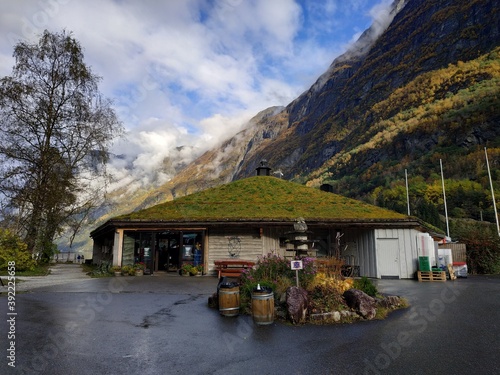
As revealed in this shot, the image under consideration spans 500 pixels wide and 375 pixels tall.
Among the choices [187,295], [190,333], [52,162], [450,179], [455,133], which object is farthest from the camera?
[455,133]

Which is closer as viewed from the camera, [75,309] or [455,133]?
[75,309]

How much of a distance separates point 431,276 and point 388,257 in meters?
2.27

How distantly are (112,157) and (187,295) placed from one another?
51.0ft

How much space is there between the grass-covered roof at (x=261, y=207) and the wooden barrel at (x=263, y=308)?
11.2 m

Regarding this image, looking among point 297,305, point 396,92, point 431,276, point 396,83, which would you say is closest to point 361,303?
point 297,305

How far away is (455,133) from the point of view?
67062 mm

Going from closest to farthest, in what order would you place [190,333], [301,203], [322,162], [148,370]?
[148,370] < [190,333] < [301,203] < [322,162]

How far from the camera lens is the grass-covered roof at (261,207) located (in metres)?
19.2

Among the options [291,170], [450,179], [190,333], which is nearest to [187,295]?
[190,333]

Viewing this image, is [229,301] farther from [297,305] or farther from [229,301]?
[297,305]

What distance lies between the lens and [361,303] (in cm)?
800

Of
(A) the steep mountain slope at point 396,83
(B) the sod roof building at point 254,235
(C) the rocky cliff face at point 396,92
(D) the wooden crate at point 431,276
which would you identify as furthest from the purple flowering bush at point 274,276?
(C) the rocky cliff face at point 396,92

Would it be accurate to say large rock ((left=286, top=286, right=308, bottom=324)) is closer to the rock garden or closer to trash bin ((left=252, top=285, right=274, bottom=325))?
the rock garden

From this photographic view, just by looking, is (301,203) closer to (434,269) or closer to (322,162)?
(434,269)
